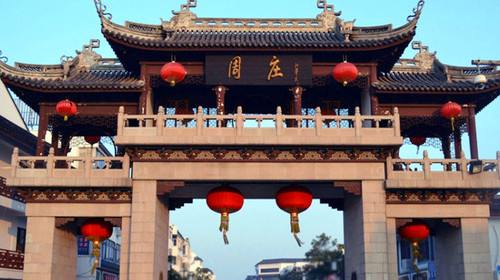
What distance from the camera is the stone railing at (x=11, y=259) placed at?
78.1ft

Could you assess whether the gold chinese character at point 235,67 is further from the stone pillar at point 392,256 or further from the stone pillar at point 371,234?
the stone pillar at point 392,256

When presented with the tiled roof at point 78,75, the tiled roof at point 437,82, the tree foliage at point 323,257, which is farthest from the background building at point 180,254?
the tiled roof at point 437,82

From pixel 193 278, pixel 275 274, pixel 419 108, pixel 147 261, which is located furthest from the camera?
pixel 275 274

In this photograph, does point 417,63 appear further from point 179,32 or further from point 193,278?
point 193,278

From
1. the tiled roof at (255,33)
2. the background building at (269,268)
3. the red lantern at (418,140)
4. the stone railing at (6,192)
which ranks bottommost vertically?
the background building at (269,268)

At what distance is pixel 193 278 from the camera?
72062 millimetres

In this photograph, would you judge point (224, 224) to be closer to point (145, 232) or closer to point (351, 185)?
point (145, 232)

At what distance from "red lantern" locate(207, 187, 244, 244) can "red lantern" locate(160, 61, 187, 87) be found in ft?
13.4

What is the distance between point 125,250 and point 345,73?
9371 mm

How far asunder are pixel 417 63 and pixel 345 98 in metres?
3.44

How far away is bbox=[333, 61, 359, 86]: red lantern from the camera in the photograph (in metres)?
18.4

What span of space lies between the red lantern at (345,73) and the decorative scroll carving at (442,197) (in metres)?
4.19

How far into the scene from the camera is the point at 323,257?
118 feet

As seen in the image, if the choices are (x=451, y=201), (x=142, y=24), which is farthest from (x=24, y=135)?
(x=451, y=201)
